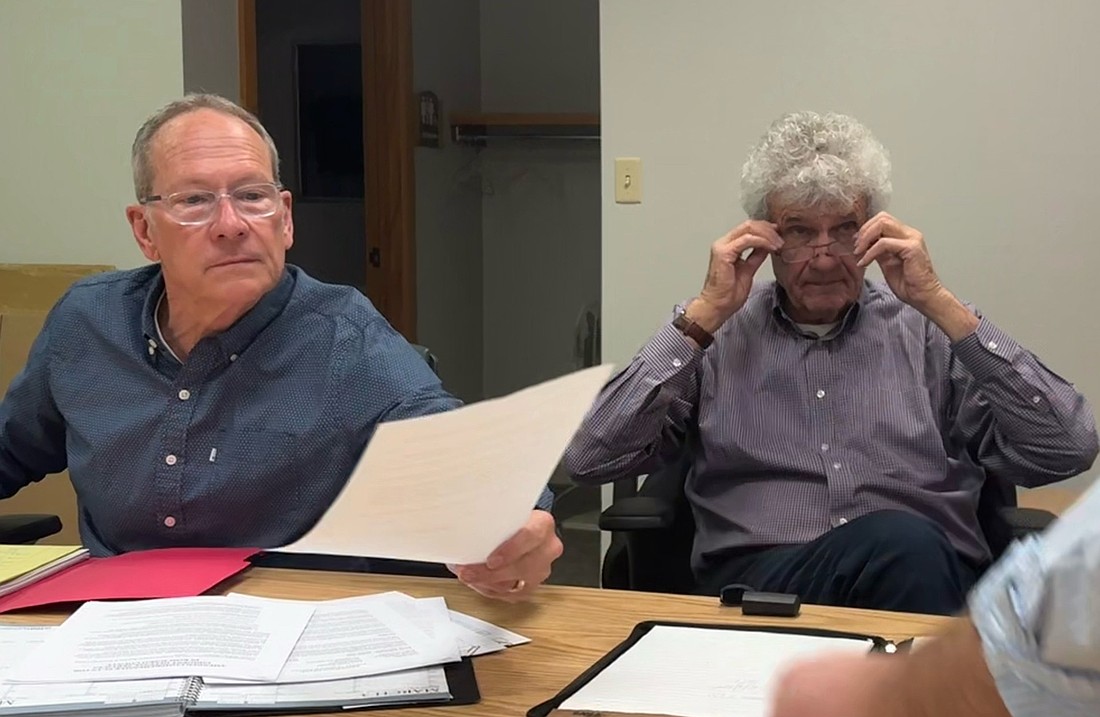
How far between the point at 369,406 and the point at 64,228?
2081mm

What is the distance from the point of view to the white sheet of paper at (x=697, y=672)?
99cm

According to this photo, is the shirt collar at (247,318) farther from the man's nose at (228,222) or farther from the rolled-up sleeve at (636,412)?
the rolled-up sleeve at (636,412)

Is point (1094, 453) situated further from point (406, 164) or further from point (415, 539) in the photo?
point (406, 164)

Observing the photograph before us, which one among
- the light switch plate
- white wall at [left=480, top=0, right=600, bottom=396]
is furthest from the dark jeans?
white wall at [left=480, top=0, right=600, bottom=396]

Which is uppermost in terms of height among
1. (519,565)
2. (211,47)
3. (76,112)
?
(211,47)

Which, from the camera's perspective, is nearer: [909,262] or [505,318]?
[909,262]

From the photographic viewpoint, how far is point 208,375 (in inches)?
62.5

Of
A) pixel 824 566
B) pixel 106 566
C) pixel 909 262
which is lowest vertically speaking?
pixel 824 566

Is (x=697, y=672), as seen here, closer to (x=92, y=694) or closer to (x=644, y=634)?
(x=644, y=634)

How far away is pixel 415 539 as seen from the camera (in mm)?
1065

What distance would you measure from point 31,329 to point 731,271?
6.27 ft

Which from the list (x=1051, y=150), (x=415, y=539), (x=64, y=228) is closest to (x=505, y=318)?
(x=64, y=228)

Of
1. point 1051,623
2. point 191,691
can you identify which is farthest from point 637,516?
point 1051,623

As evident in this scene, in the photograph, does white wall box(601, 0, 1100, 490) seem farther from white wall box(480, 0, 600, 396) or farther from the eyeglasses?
white wall box(480, 0, 600, 396)
